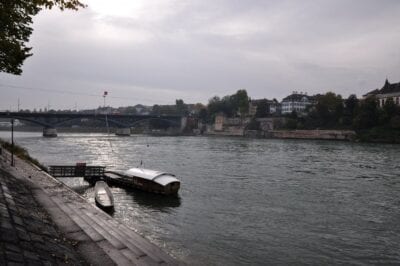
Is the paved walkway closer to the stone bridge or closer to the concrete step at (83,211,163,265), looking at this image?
the concrete step at (83,211,163,265)

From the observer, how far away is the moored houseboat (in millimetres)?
32375

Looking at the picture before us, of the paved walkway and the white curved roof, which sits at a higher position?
the paved walkway

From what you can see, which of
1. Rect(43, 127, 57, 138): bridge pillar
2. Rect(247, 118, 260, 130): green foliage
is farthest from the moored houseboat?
Rect(247, 118, 260, 130): green foliage

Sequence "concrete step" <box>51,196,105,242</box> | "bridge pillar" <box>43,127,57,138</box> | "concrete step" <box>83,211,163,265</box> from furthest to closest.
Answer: "bridge pillar" <box>43,127,57,138</box>, "concrete step" <box>51,196,105,242</box>, "concrete step" <box>83,211,163,265</box>

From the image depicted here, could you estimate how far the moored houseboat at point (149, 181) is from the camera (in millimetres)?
32375

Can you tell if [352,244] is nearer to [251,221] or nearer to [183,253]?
[251,221]

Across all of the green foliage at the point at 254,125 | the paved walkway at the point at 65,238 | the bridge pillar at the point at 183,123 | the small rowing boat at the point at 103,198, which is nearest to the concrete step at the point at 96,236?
the paved walkway at the point at 65,238

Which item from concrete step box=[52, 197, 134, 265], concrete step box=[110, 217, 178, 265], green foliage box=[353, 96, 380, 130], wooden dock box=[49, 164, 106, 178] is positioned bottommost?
wooden dock box=[49, 164, 106, 178]

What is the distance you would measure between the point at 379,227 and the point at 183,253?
1218cm

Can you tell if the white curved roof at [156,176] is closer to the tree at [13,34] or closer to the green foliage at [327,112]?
the tree at [13,34]

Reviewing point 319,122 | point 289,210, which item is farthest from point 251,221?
point 319,122

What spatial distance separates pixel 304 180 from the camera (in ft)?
137

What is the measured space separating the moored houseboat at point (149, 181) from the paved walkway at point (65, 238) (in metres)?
13.8

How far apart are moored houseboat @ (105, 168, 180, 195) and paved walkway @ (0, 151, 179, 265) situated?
13.8 meters
